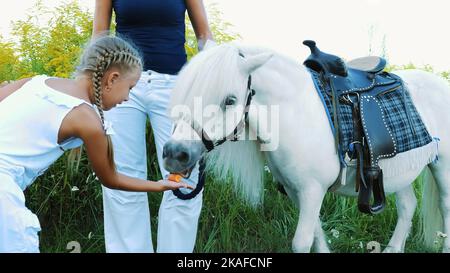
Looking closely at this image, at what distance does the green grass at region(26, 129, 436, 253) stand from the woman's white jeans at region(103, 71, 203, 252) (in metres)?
0.98

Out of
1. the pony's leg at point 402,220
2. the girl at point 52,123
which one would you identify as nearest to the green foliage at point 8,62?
the girl at point 52,123

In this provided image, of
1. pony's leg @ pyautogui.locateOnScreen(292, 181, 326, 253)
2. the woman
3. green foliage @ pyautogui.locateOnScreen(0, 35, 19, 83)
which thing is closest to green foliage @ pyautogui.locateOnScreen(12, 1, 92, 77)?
green foliage @ pyautogui.locateOnScreen(0, 35, 19, 83)

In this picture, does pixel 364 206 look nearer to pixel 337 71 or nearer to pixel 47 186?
pixel 337 71

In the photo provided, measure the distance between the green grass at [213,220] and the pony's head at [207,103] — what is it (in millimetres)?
1628

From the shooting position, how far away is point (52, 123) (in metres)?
2.17

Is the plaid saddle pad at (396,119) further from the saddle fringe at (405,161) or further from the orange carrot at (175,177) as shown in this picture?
the orange carrot at (175,177)

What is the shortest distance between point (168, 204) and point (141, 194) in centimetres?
17

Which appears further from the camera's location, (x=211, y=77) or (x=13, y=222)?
(x=211, y=77)

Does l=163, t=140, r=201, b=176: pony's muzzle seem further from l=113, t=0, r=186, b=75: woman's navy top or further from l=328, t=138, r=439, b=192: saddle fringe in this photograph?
l=328, t=138, r=439, b=192: saddle fringe

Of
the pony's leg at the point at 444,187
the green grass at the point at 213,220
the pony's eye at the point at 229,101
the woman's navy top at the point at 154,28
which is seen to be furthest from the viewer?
the green grass at the point at 213,220

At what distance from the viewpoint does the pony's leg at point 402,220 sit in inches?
141

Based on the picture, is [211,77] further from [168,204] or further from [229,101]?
[168,204]

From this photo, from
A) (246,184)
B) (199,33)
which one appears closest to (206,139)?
(246,184)

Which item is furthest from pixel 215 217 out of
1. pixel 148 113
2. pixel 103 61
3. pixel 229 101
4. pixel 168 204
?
pixel 103 61
